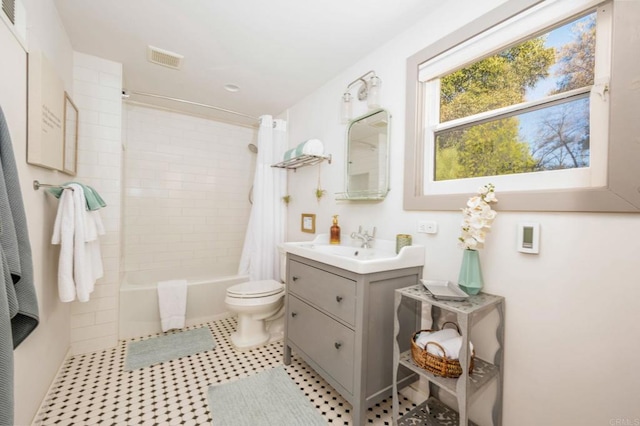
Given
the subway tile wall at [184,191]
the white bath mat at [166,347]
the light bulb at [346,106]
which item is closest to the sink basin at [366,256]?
the light bulb at [346,106]

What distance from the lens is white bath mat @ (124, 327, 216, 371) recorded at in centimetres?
200

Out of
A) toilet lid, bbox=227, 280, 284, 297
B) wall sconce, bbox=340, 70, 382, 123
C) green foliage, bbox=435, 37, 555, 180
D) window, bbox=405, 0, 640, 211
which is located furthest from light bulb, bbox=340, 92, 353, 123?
toilet lid, bbox=227, 280, 284, 297

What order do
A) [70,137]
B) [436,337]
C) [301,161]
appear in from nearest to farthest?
[436,337] < [70,137] < [301,161]

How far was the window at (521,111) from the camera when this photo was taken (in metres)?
1.04

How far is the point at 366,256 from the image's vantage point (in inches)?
69.9

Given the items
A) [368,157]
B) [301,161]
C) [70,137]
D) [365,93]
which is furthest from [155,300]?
[365,93]

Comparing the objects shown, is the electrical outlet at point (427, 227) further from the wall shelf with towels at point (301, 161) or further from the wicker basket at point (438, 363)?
the wall shelf with towels at point (301, 161)

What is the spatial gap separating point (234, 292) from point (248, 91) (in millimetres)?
1944

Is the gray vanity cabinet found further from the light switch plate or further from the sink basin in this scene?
the light switch plate

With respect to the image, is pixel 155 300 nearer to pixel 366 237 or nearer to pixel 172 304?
pixel 172 304

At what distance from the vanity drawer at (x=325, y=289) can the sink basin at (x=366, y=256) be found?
0.09 metres

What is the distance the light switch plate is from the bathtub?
256 centimetres

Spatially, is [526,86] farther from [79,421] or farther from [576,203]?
[79,421]

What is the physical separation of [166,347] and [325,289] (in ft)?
5.30
